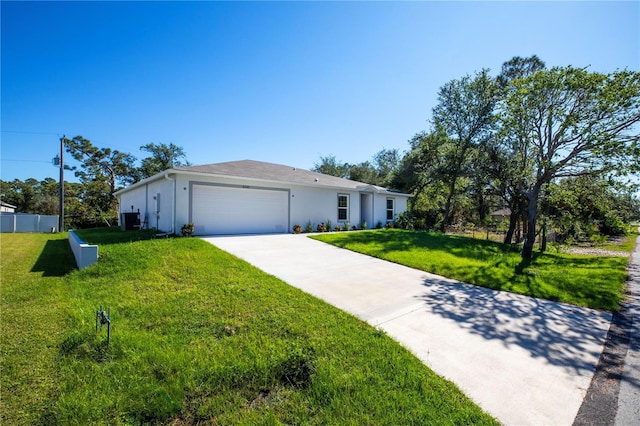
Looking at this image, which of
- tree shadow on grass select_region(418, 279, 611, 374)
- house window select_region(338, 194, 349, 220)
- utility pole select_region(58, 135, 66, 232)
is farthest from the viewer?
utility pole select_region(58, 135, 66, 232)

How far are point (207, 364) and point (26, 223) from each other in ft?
81.8

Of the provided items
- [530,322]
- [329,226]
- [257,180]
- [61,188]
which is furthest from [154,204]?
[530,322]

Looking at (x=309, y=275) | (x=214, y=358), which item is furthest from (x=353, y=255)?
(x=214, y=358)

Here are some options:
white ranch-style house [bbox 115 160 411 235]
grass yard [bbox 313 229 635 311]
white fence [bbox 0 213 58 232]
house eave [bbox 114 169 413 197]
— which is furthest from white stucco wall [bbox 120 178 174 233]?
white fence [bbox 0 213 58 232]

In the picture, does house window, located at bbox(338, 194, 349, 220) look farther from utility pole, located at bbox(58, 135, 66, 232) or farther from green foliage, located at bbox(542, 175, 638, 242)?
utility pole, located at bbox(58, 135, 66, 232)

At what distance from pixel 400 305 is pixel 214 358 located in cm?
297

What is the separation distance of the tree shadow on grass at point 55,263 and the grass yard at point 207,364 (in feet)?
5.69

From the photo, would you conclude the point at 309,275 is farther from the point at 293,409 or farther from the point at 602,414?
the point at 602,414

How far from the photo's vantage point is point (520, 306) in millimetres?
4723

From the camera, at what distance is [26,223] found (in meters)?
18.7

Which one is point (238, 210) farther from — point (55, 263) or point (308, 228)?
point (55, 263)

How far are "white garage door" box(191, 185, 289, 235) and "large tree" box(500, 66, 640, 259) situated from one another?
10.1m

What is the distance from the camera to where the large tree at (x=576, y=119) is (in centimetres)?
795

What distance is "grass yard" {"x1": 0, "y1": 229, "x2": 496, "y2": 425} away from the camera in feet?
7.10
